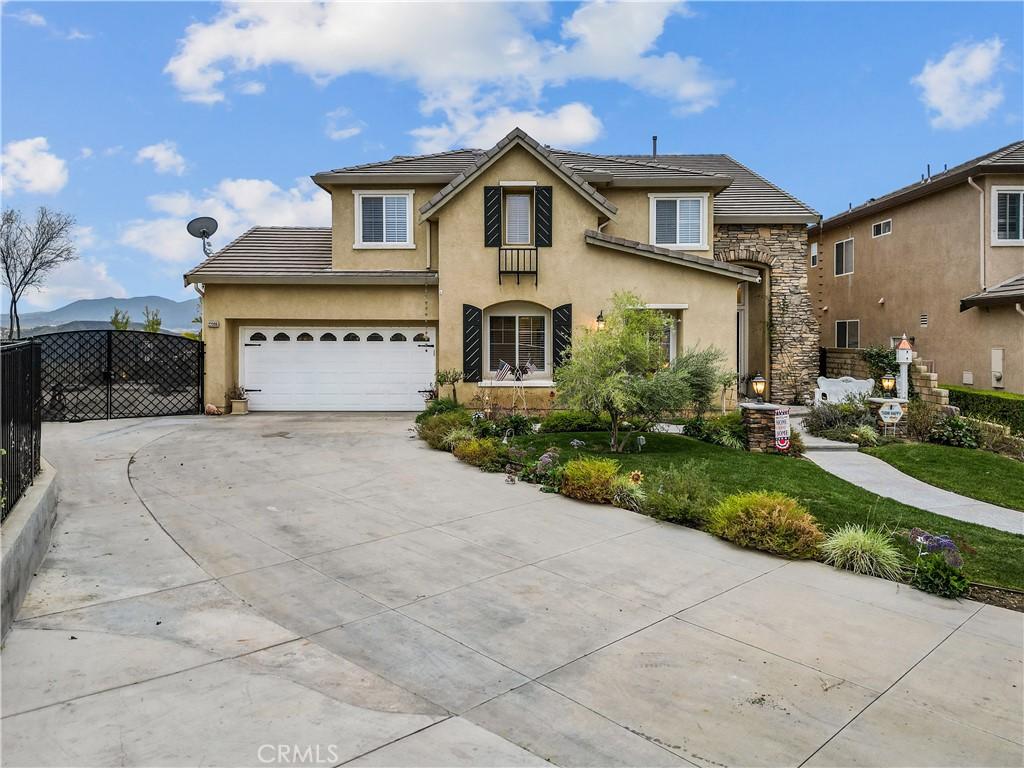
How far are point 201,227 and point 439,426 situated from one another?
1116 cm

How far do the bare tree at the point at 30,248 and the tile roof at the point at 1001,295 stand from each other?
38.9 m

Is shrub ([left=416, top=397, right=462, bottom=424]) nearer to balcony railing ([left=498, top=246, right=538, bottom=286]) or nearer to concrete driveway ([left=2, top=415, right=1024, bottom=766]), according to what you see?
balcony railing ([left=498, top=246, right=538, bottom=286])

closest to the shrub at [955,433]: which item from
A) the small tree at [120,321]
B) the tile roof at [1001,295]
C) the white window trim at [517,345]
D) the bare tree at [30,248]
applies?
the tile roof at [1001,295]

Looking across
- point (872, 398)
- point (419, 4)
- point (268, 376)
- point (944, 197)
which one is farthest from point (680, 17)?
point (268, 376)

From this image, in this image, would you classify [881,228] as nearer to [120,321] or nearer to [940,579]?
[940,579]

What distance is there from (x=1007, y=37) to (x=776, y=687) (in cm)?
1761

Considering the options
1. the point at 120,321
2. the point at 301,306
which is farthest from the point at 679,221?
the point at 120,321

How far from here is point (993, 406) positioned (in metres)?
14.5

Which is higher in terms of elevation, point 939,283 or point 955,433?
point 939,283

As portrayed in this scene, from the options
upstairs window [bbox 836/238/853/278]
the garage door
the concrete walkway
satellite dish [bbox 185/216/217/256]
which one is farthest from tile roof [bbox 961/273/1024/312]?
satellite dish [bbox 185/216/217/256]

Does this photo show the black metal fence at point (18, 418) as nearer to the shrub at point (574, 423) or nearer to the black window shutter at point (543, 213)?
the shrub at point (574, 423)

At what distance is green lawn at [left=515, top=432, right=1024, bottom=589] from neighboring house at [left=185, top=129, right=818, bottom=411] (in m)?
4.36

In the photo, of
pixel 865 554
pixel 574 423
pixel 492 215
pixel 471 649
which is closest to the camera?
pixel 471 649

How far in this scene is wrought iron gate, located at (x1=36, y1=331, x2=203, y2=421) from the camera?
50.8 feet
